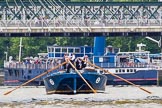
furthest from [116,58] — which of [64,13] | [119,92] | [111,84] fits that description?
[119,92]

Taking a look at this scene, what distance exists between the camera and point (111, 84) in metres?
130

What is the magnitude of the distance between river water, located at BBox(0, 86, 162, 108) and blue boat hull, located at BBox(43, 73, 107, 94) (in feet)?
2.68

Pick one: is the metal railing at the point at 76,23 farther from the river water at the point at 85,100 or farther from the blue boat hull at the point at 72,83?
the blue boat hull at the point at 72,83

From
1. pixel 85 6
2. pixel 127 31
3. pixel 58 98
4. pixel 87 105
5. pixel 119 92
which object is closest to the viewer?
pixel 87 105

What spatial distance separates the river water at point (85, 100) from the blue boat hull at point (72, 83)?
817mm

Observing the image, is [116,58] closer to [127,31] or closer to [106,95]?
[127,31]

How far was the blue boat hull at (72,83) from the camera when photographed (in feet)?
312

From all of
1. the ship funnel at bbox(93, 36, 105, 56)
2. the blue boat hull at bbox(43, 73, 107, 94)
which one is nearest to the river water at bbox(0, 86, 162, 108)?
the blue boat hull at bbox(43, 73, 107, 94)

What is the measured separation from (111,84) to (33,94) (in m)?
26.8

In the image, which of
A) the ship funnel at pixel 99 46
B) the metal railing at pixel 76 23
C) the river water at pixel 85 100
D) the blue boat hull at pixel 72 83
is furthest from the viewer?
the ship funnel at pixel 99 46

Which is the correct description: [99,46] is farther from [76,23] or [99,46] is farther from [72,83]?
[72,83]

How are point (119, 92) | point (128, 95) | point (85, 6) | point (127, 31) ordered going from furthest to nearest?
point (85, 6)
point (127, 31)
point (119, 92)
point (128, 95)

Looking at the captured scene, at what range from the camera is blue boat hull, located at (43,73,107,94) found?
95.0 metres

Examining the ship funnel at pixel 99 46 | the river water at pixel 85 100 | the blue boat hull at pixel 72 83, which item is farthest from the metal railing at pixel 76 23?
the blue boat hull at pixel 72 83
